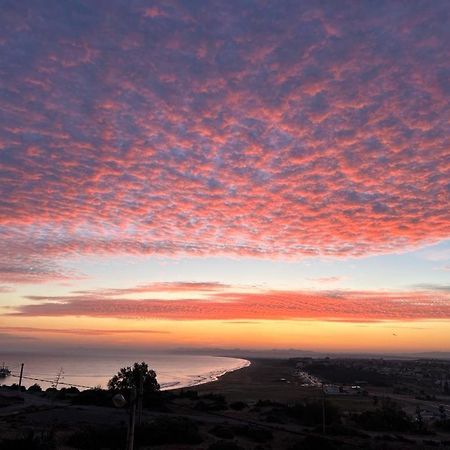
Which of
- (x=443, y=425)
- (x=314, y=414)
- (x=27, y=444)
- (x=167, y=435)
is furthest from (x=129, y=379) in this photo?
(x=443, y=425)

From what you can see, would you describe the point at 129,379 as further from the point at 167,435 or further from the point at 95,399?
the point at 167,435

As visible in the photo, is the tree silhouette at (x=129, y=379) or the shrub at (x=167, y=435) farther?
the tree silhouette at (x=129, y=379)

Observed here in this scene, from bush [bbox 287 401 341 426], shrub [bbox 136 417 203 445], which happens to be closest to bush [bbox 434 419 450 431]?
bush [bbox 287 401 341 426]

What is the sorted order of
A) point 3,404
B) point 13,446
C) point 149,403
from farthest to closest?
1. point 149,403
2. point 3,404
3. point 13,446

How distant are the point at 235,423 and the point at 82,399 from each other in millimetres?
22021

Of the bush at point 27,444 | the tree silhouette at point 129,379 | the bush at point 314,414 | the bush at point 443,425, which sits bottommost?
the bush at point 443,425

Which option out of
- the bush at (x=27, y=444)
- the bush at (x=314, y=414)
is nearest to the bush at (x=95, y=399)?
the bush at (x=314, y=414)

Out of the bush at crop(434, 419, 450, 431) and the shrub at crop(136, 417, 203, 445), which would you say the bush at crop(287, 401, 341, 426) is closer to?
the bush at crop(434, 419, 450, 431)

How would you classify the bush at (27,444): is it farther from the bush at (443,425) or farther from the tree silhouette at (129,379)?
the bush at (443,425)

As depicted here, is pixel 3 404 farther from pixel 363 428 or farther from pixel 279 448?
pixel 363 428

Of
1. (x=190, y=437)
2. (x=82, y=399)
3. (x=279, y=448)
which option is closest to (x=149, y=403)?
(x=82, y=399)

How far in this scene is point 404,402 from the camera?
218ft

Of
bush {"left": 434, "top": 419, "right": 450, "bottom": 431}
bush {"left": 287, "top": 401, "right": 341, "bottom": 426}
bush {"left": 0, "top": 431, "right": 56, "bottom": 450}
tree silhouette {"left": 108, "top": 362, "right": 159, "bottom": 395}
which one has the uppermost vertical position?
tree silhouette {"left": 108, "top": 362, "right": 159, "bottom": 395}

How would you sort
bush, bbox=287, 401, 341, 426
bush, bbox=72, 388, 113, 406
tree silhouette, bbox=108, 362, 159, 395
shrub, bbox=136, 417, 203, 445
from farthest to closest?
bush, bbox=72, 388, 113, 406
tree silhouette, bbox=108, 362, 159, 395
bush, bbox=287, 401, 341, 426
shrub, bbox=136, 417, 203, 445
